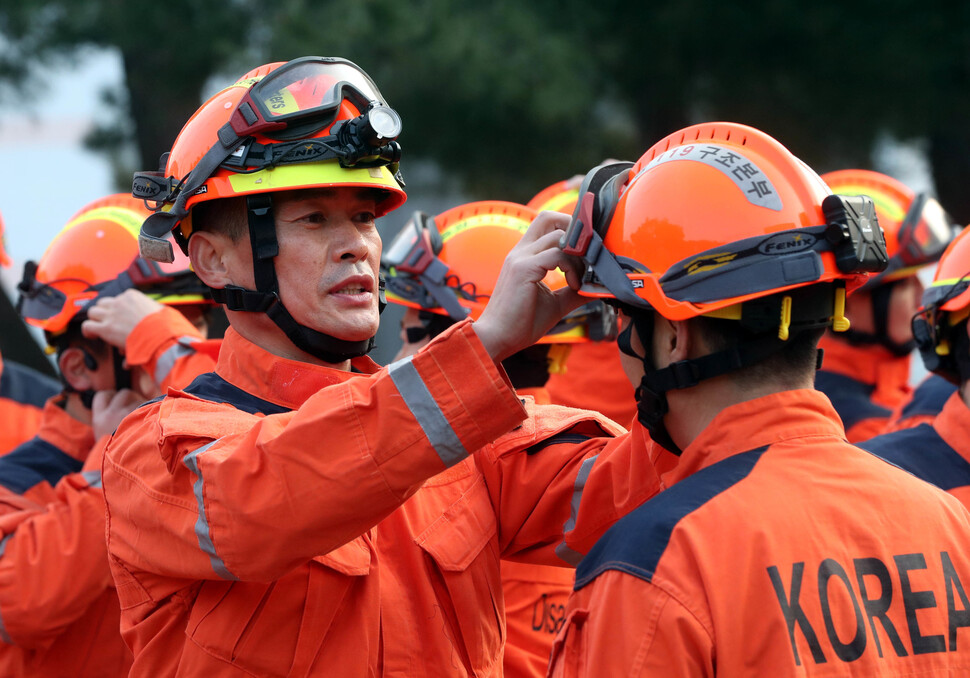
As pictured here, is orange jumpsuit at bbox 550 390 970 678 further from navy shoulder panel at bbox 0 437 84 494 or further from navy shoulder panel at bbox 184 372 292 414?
navy shoulder panel at bbox 0 437 84 494

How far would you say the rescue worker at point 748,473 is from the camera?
185 cm

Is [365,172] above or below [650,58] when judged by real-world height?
below

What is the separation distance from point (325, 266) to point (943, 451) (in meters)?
2.05

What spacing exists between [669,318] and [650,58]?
7.17m

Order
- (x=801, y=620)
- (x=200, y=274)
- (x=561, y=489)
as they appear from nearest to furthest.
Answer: (x=801, y=620)
(x=561, y=489)
(x=200, y=274)

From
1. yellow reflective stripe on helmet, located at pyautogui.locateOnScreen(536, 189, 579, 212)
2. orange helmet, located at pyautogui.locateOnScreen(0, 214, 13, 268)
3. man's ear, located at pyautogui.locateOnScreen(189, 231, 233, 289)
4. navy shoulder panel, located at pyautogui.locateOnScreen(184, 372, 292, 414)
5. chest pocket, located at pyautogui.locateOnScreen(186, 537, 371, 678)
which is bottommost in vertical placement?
chest pocket, located at pyautogui.locateOnScreen(186, 537, 371, 678)

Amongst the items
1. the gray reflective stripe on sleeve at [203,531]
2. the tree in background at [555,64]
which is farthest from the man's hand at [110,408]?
the tree in background at [555,64]

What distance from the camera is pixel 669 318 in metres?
2.09

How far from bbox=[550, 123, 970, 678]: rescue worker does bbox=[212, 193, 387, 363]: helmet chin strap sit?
783 mm

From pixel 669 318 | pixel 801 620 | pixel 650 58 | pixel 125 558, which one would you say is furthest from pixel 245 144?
pixel 650 58

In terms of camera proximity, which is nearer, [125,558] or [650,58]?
[125,558]

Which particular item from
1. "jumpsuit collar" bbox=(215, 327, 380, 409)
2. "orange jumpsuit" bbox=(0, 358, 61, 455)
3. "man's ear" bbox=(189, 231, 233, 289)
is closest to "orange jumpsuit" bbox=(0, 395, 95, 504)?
"man's ear" bbox=(189, 231, 233, 289)

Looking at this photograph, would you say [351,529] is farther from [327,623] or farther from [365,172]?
[365,172]

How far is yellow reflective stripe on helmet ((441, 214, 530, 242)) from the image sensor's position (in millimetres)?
4391
